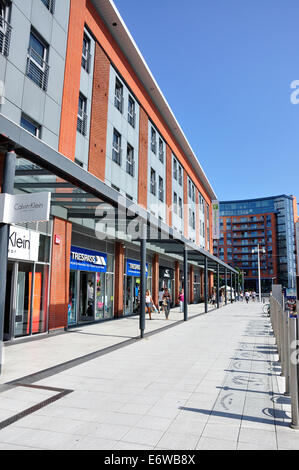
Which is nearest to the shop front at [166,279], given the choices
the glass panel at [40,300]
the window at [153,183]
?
the window at [153,183]

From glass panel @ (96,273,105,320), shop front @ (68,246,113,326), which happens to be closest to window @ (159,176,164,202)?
shop front @ (68,246,113,326)

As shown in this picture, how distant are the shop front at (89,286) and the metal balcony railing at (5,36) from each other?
24.1 feet

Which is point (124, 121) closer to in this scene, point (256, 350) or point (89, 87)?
point (89, 87)

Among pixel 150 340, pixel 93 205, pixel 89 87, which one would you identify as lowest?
pixel 150 340

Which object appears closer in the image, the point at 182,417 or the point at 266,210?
the point at 182,417

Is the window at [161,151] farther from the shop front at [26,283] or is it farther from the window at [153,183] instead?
the shop front at [26,283]

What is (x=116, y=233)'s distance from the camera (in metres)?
17.5

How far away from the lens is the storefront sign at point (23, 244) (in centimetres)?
1060

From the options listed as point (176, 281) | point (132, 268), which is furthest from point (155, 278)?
point (176, 281)

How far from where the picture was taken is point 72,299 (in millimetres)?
14781

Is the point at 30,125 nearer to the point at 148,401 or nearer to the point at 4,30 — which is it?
the point at 4,30

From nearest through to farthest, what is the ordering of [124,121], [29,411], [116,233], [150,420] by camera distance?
[150,420] < [29,411] < [116,233] < [124,121]
